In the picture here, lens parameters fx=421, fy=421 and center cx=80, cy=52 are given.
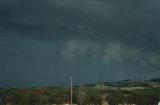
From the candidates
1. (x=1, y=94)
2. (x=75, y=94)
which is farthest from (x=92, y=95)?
(x=1, y=94)

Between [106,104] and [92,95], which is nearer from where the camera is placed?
[106,104]

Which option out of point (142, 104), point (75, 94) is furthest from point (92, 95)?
point (142, 104)

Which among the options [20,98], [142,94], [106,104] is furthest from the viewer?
[142,94]

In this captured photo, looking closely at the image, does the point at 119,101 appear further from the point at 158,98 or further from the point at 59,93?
the point at 59,93

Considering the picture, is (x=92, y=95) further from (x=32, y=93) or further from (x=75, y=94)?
(x=32, y=93)

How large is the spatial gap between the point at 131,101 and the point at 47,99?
2167cm

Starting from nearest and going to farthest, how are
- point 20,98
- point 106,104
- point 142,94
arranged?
point 106,104
point 20,98
point 142,94

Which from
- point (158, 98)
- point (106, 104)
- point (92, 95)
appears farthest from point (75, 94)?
point (158, 98)

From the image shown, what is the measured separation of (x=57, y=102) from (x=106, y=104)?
504 inches

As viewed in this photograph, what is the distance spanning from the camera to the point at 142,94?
372 feet

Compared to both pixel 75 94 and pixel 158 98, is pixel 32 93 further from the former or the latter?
pixel 158 98

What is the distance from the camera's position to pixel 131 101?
10862 cm

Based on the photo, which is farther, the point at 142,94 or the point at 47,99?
the point at 142,94

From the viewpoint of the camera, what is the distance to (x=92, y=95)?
108 metres
